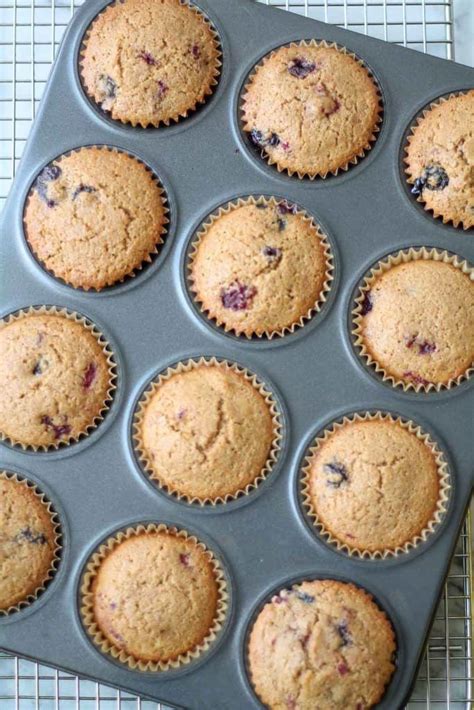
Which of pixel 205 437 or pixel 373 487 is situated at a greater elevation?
pixel 205 437

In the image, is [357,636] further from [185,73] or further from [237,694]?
[185,73]

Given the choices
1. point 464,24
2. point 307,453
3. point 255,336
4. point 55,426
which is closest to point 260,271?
point 255,336

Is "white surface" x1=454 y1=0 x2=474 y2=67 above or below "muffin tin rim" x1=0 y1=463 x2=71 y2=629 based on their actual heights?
above

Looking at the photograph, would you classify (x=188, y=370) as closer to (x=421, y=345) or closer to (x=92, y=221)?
(x=92, y=221)

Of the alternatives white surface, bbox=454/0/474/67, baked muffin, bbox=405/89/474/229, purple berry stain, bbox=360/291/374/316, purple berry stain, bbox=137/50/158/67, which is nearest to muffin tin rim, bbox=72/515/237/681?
purple berry stain, bbox=360/291/374/316

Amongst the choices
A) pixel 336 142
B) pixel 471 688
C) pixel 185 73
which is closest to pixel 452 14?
pixel 336 142

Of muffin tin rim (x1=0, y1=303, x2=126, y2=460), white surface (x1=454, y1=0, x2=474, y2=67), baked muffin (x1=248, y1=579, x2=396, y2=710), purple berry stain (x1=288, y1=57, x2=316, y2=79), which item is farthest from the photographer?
white surface (x1=454, y1=0, x2=474, y2=67)

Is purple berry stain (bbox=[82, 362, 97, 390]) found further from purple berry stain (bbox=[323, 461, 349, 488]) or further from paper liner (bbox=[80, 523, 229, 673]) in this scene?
purple berry stain (bbox=[323, 461, 349, 488])
